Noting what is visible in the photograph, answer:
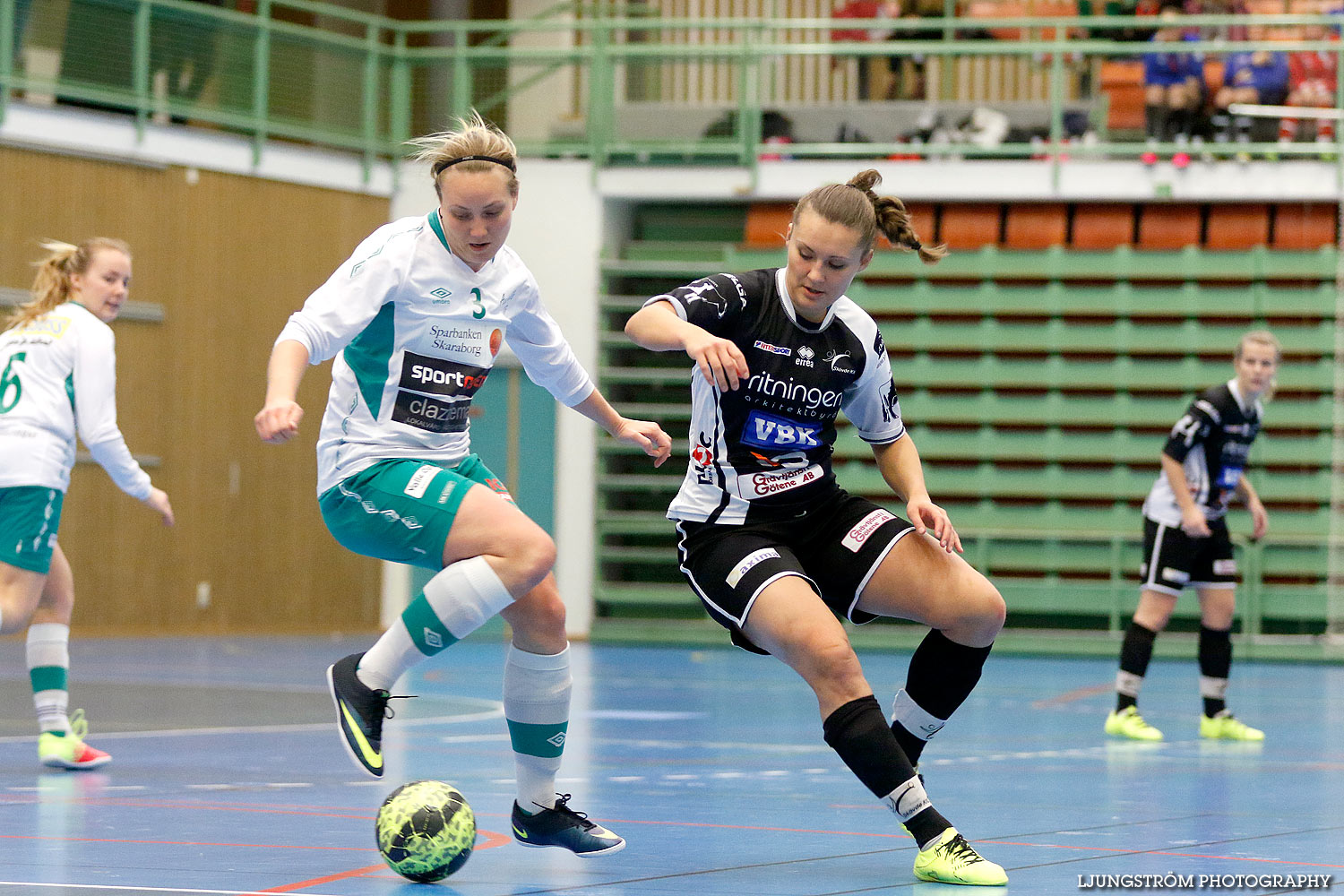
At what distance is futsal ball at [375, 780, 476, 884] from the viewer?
3986 millimetres

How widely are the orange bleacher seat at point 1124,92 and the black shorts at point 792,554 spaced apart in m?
11.7

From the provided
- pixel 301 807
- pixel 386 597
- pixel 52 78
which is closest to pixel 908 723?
pixel 301 807

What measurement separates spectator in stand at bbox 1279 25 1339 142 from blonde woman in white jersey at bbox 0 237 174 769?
1152 centimetres

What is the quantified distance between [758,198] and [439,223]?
1214 cm

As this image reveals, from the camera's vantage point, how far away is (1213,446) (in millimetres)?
8516

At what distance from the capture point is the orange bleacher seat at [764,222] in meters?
16.3

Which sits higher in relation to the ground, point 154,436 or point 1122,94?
point 1122,94

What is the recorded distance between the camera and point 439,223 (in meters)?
4.51

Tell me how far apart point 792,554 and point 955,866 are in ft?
3.16

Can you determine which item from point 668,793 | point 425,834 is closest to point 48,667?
point 668,793

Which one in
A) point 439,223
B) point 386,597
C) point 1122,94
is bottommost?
point 386,597

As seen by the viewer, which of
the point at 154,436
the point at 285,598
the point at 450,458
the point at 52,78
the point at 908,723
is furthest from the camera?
the point at 285,598

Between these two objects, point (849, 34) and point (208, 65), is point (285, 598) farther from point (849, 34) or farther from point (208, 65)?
point (849, 34)

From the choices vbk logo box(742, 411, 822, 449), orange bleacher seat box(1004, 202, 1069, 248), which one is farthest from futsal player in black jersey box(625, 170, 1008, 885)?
orange bleacher seat box(1004, 202, 1069, 248)
